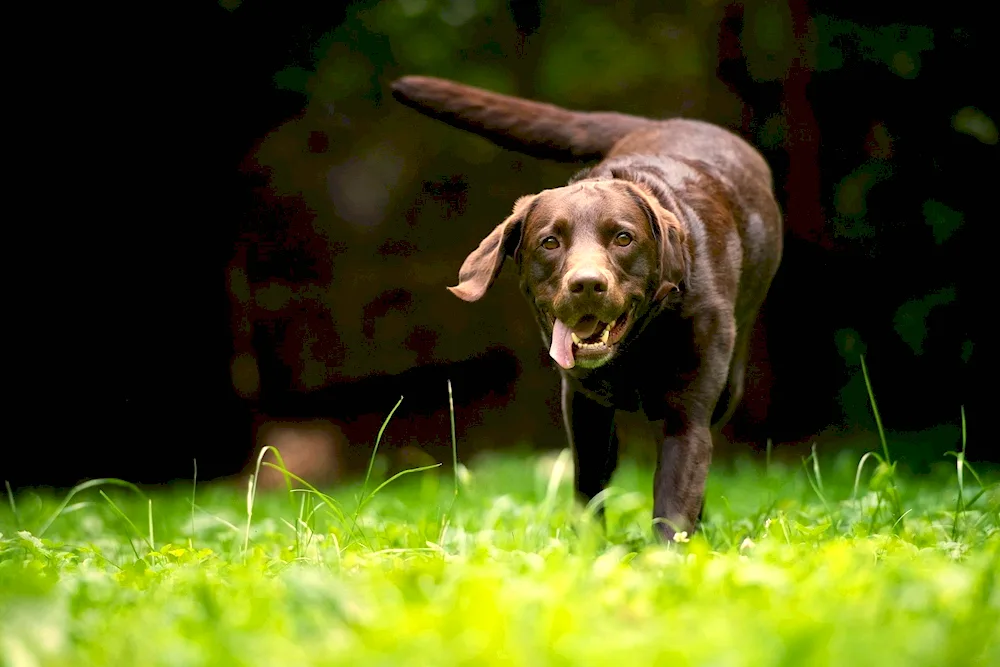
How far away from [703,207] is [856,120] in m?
3.53

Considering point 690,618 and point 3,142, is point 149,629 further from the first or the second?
point 3,142

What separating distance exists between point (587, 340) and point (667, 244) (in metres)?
0.42

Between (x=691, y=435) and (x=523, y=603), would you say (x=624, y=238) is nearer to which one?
(x=691, y=435)

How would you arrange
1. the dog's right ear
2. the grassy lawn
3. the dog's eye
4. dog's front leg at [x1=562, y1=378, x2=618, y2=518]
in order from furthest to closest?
dog's front leg at [x1=562, y1=378, x2=618, y2=518]
the dog's right ear
the dog's eye
the grassy lawn

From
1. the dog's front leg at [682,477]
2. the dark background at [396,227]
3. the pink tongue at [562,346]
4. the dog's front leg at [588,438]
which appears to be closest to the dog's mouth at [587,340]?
the pink tongue at [562,346]

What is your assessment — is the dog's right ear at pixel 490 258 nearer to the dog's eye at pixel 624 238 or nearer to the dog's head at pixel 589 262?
the dog's head at pixel 589 262

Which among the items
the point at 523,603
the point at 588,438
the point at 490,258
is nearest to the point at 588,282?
the point at 490,258

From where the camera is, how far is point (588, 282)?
10.4ft

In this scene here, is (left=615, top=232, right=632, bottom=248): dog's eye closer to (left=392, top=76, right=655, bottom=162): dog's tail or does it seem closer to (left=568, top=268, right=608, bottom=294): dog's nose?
(left=568, top=268, right=608, bottom=294): dog's nose

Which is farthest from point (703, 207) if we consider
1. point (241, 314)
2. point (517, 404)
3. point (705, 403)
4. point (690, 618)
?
point (241, 314)

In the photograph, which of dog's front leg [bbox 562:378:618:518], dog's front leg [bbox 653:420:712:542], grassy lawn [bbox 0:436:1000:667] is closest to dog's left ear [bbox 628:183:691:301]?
dog's front leg [bbox 653:420:712:542]

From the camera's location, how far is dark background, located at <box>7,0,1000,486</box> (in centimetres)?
690

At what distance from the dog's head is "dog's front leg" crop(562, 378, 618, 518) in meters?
0.50

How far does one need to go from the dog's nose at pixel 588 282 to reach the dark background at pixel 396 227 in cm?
421
